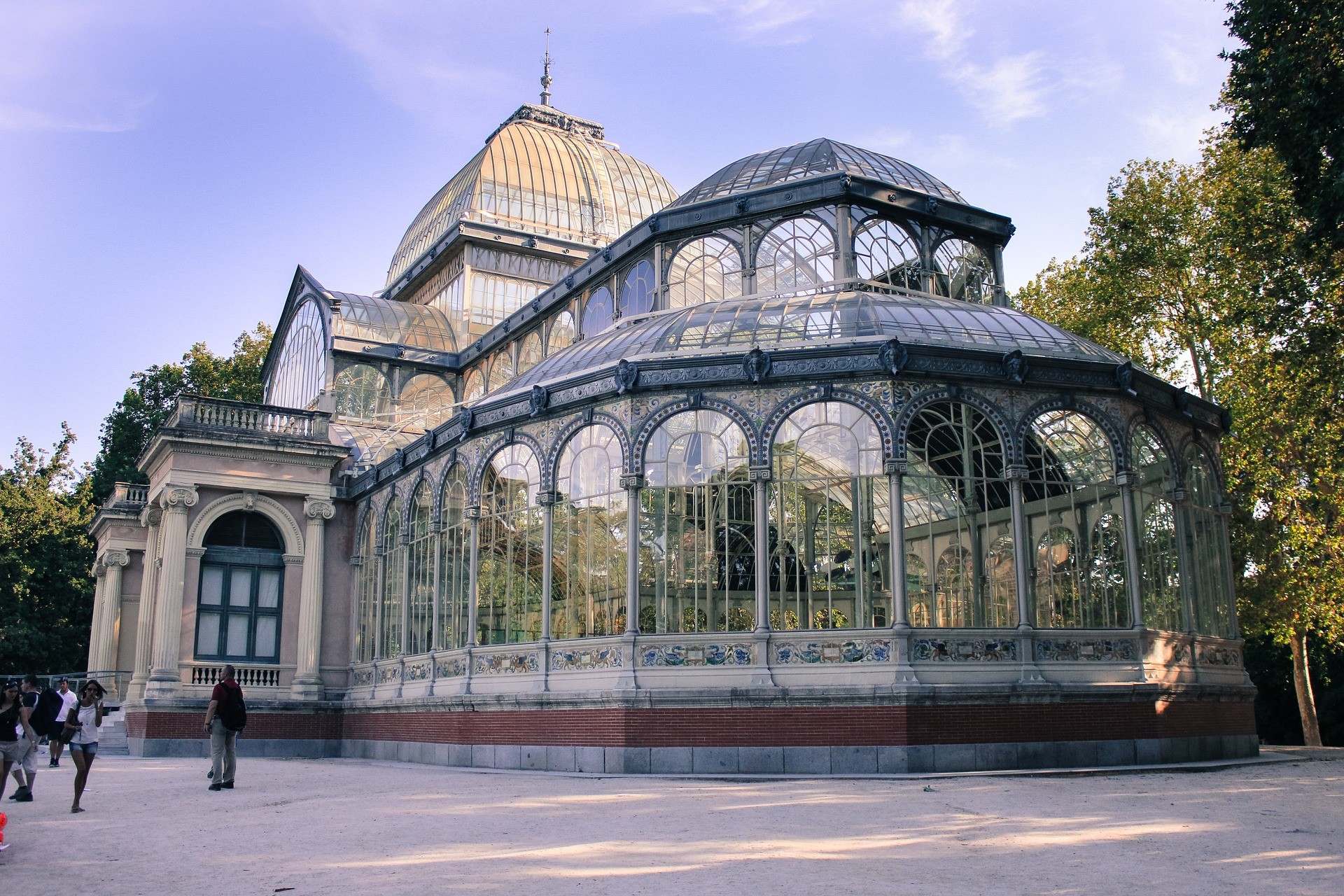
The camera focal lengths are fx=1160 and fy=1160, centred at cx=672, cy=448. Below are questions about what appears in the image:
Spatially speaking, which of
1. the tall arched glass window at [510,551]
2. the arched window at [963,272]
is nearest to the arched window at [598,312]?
the tall arched glass window at [510,551]

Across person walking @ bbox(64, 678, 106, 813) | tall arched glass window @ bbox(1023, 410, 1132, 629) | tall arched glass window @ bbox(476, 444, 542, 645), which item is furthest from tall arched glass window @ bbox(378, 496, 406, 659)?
tall arched glass window @ bbox(1023, 410, 1132, 629)

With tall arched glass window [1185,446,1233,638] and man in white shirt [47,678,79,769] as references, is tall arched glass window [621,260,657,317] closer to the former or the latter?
tall arched glass window [1185,446,1233,638]

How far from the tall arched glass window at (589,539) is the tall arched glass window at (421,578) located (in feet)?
16.4

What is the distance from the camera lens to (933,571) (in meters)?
18.3

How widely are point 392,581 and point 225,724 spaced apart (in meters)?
11.3

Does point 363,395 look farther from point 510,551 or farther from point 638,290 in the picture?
point 510,551

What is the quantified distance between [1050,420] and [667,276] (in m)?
9.96

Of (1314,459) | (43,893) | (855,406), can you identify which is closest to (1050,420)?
(855,406)

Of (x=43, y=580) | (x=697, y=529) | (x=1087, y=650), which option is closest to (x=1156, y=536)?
(x=1087, y=650)

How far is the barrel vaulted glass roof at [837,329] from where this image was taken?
64.7ft

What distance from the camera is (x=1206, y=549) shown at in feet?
69.7

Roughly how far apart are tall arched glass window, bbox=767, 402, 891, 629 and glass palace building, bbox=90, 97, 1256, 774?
45 mm

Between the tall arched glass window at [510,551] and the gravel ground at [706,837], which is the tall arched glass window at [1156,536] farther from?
the tall arched glass window at [510,551]

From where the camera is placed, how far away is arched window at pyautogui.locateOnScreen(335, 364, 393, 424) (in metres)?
34.8
